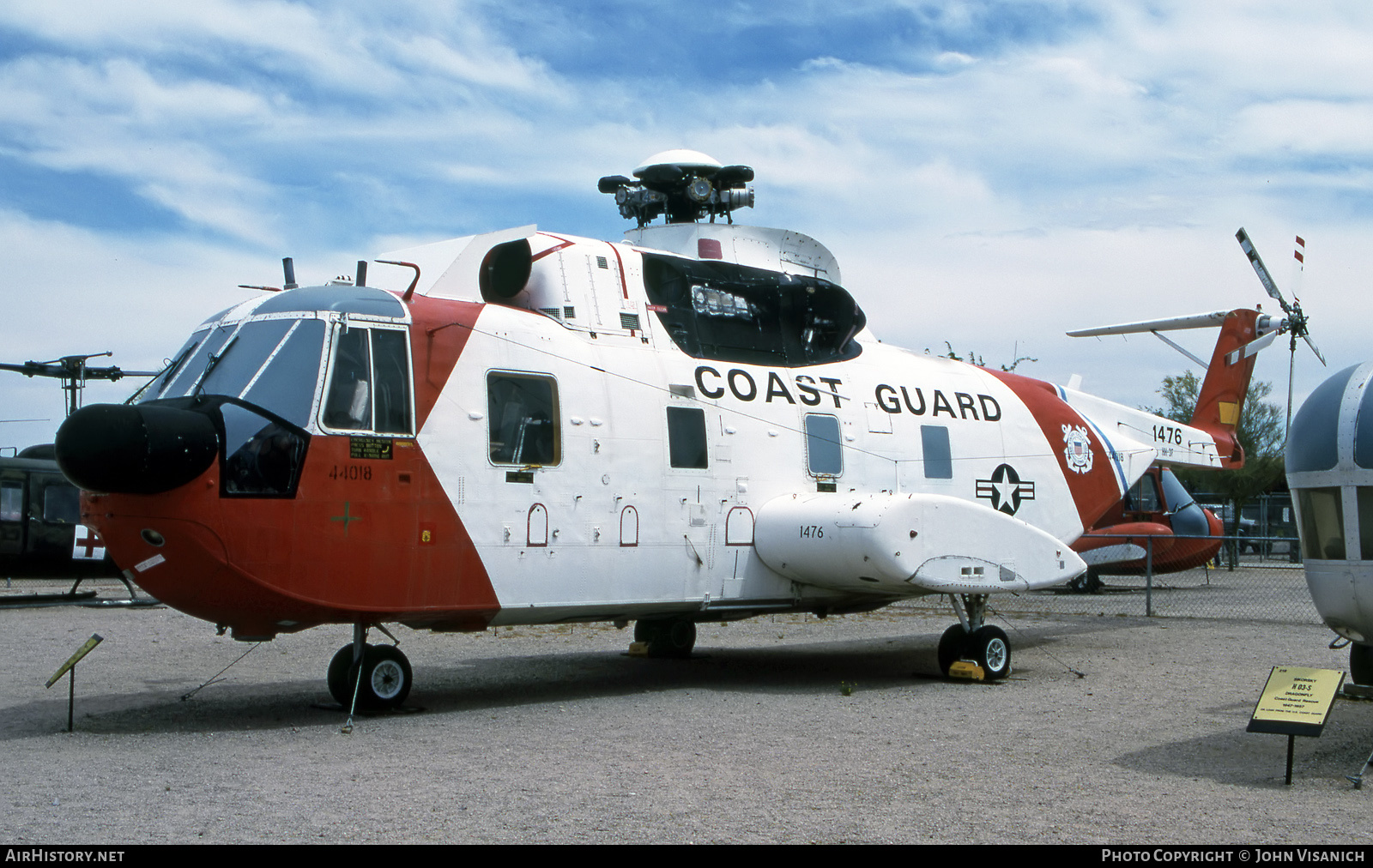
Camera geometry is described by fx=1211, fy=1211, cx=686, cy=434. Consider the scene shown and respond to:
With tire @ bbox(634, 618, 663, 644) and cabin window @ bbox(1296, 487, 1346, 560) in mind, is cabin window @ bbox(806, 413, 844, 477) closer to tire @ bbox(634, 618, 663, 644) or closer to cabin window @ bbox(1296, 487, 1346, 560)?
tire @ bbox(634, 618, 663, 644)

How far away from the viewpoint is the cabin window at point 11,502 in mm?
22344

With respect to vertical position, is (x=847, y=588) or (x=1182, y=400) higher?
Answer: (x=1182, y=400)

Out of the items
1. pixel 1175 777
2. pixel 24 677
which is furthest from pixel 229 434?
pixel 1175 777

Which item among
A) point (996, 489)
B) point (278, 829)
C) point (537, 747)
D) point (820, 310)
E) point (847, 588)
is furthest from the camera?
point (996, 489)

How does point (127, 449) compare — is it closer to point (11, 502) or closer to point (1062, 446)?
point (1062, 446)

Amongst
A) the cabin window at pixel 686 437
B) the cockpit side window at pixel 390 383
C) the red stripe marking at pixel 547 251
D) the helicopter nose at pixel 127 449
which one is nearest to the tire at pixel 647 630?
the cabin window at pixel 686 437

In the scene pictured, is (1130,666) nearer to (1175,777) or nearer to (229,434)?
(1175,777)

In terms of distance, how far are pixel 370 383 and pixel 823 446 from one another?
499 centimetres

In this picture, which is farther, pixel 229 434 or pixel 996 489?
pixel 996 489

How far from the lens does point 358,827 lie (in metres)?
6.20

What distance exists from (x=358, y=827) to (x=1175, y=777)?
4.95 metres

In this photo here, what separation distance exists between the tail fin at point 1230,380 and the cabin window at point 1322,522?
10.3 m

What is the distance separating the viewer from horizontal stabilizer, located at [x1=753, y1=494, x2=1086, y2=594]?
11414 millimetres

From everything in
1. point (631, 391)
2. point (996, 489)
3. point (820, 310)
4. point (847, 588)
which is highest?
point (820, 310)
